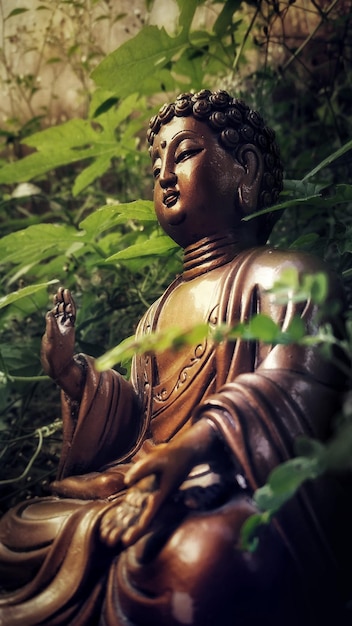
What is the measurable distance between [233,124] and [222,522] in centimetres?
94

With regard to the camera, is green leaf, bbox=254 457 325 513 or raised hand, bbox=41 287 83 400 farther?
raised hand, bbox=41 287 83 400

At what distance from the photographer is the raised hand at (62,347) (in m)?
1.46

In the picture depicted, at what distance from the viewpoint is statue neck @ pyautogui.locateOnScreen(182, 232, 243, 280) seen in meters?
1.55

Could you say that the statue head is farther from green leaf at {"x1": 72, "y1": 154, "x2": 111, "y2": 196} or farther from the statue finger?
the statue finger

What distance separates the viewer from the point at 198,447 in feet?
3.63

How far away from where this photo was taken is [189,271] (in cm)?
161

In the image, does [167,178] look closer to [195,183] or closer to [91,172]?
[195,183]

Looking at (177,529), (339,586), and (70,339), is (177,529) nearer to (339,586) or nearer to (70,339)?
(339,586)

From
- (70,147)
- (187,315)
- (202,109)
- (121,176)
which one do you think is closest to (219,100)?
(202,109)

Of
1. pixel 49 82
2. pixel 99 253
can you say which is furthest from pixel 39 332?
pixel 49 82

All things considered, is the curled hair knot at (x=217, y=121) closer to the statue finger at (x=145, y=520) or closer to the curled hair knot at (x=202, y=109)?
the curled hair knot at (x=202, y=109)

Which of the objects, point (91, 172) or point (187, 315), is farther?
point (91, 172)

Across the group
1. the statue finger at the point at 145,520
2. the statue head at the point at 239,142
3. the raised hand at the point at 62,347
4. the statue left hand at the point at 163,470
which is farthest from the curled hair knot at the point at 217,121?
the statue finger at the point at 145,520

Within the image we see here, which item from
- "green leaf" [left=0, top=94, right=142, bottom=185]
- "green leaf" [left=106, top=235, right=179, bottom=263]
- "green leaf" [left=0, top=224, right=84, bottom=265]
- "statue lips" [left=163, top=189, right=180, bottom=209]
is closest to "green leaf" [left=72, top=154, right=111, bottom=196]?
"green leaf" [left=0, top=94, right=142, bottom=185]
